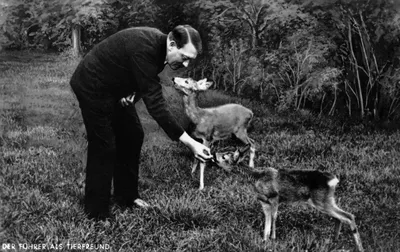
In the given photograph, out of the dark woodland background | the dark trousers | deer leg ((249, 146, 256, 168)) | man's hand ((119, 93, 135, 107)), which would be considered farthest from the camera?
the dark woodland background

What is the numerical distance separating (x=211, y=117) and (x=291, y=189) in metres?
1.87

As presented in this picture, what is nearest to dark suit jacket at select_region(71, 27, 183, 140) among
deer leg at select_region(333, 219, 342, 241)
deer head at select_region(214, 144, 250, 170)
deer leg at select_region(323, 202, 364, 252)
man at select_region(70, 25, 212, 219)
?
man at select_region(70, 25, 212, 219)

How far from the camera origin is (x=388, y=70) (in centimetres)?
541

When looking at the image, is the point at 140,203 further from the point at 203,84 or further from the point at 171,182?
the point at 203,84

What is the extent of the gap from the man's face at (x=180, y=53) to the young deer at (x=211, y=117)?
1.41 metres

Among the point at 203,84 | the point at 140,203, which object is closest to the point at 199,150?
the point at 140,203

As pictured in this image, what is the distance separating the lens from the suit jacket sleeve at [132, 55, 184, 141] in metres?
3.93

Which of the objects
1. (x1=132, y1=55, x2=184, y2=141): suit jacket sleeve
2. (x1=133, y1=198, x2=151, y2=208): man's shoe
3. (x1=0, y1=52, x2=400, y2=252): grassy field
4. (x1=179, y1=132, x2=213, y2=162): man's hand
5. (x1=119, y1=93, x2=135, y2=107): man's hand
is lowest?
(x1=133, y1=198, x2=151, y2=208): man's shoe

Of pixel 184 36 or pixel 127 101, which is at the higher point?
pixel 184 36

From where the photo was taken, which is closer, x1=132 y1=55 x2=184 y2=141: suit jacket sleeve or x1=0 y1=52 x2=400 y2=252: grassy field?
x1=132 y1=55 x2=184 y2=141: suit jacket sleeve

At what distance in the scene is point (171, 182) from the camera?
212 inches

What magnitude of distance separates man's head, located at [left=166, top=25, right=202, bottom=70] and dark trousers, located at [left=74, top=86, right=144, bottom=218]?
2.56ft

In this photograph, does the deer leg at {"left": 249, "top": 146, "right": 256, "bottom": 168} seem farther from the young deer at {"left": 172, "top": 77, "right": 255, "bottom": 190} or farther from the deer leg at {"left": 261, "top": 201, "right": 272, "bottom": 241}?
the deer leg at {"left": 261, "top": 201, "right": 272, "bottom": 241}

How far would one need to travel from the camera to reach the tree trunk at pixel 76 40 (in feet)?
17.8
